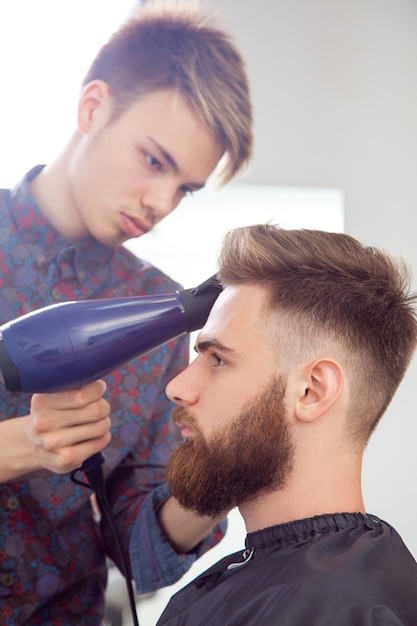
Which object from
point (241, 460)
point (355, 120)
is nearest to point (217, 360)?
point (241, 460)

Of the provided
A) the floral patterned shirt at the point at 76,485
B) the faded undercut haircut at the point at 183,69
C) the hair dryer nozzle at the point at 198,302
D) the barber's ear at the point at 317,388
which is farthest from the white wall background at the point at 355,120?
the barber's ear at the point at 317,388

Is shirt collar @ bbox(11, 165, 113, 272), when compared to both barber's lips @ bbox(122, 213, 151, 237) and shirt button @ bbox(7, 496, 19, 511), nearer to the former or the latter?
barber's lips @ bbox(122, 213, 151, 237)

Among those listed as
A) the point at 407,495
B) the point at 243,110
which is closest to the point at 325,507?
the point at 243,110

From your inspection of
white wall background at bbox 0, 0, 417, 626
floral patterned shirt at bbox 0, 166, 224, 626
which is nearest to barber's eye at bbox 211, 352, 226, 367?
floral patterned shirt at bbox 0, 166, 224, 626

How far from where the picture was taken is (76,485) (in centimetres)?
157

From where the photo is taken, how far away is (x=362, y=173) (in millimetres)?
2416

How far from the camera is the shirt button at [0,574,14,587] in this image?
1.43 metres

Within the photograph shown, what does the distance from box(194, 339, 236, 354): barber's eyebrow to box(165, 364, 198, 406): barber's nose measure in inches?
1.8

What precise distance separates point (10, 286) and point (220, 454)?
0.63 meters

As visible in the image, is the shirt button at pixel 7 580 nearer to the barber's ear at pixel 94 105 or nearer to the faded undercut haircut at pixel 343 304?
the faded undercut haircut at pixel 343 304

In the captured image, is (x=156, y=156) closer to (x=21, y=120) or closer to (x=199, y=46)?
(x=199, y=46)

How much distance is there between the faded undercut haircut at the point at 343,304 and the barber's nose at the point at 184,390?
→ 0.57 ft

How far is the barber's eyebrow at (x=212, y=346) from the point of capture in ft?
4.12

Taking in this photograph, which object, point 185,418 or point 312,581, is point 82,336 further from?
point 312,581
